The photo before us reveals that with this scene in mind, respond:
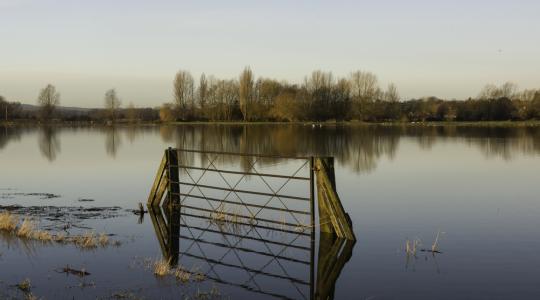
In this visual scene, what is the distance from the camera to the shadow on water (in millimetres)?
11258

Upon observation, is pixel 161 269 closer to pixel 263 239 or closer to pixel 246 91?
pixel 263 239

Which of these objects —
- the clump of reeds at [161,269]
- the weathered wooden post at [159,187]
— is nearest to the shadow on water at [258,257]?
the clump of reeds at [161,269]

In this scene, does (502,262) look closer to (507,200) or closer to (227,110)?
(507,200)

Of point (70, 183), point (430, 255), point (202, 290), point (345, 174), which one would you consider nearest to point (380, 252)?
point (430, 255)

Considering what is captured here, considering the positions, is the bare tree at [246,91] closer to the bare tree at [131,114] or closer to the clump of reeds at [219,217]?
the bare tree at [131,114]

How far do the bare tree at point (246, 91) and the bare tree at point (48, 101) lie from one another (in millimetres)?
56409

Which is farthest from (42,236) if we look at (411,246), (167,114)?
(167,114)

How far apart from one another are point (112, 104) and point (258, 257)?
5936 inches

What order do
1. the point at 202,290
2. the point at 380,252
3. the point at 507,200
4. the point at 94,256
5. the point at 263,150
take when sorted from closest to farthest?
the point at 202,290 → the point at 94,256 → the point at 380,252 → the point at 507,200 → the point at 263,150

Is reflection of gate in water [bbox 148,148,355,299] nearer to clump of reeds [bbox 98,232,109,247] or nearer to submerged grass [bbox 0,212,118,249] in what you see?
clump of reeds [bbox 98,232,109,247]

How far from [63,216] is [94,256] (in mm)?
5693

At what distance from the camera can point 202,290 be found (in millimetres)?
10539

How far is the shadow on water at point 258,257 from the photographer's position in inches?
443

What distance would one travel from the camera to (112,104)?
15612 centimetres
